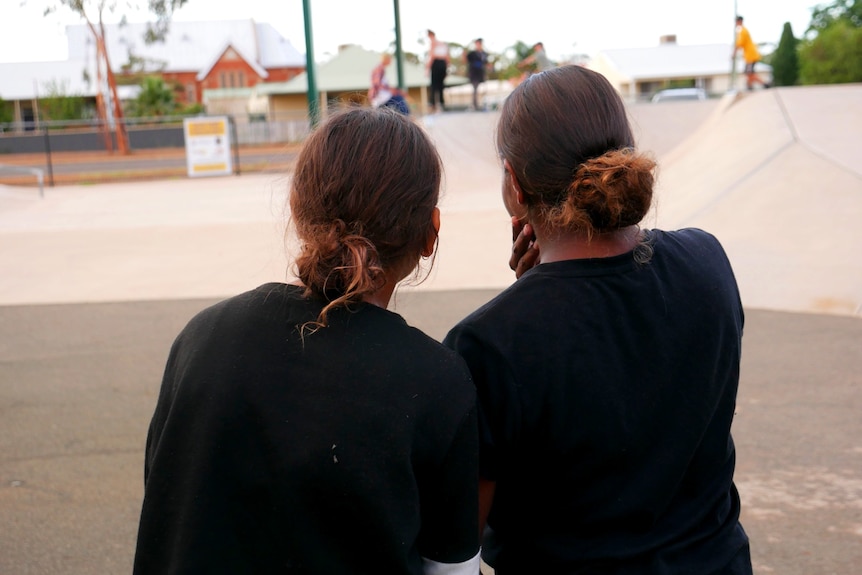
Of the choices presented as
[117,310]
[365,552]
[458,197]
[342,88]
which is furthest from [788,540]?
[342,88]

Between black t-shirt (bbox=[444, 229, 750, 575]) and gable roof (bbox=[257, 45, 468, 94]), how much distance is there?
5110 centimetres

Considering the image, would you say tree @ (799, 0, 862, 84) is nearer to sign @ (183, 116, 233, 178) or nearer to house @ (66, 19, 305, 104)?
sign @ (183, 116, 233, 178)

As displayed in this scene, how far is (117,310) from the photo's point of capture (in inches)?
299

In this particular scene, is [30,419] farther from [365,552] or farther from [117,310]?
[365,552]

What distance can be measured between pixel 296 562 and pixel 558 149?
0.82 metres

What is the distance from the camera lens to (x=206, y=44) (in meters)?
82.5

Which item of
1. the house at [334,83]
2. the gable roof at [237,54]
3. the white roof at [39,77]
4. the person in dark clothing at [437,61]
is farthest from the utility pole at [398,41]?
the gable roof at [237,54]

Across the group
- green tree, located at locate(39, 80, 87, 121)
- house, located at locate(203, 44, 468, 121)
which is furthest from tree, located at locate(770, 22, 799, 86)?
green tree, located at locate(39, 80, 87, 121)

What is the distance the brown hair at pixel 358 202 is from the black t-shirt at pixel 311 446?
0.06 metres

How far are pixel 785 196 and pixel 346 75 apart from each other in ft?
165

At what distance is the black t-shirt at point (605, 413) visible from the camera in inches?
59.3

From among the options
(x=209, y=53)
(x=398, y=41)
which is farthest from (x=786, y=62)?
(x=209, y=53)

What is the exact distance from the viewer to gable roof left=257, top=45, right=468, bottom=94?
53406 mm

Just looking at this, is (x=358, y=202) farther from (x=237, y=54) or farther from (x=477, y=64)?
(x=237, y=54)
